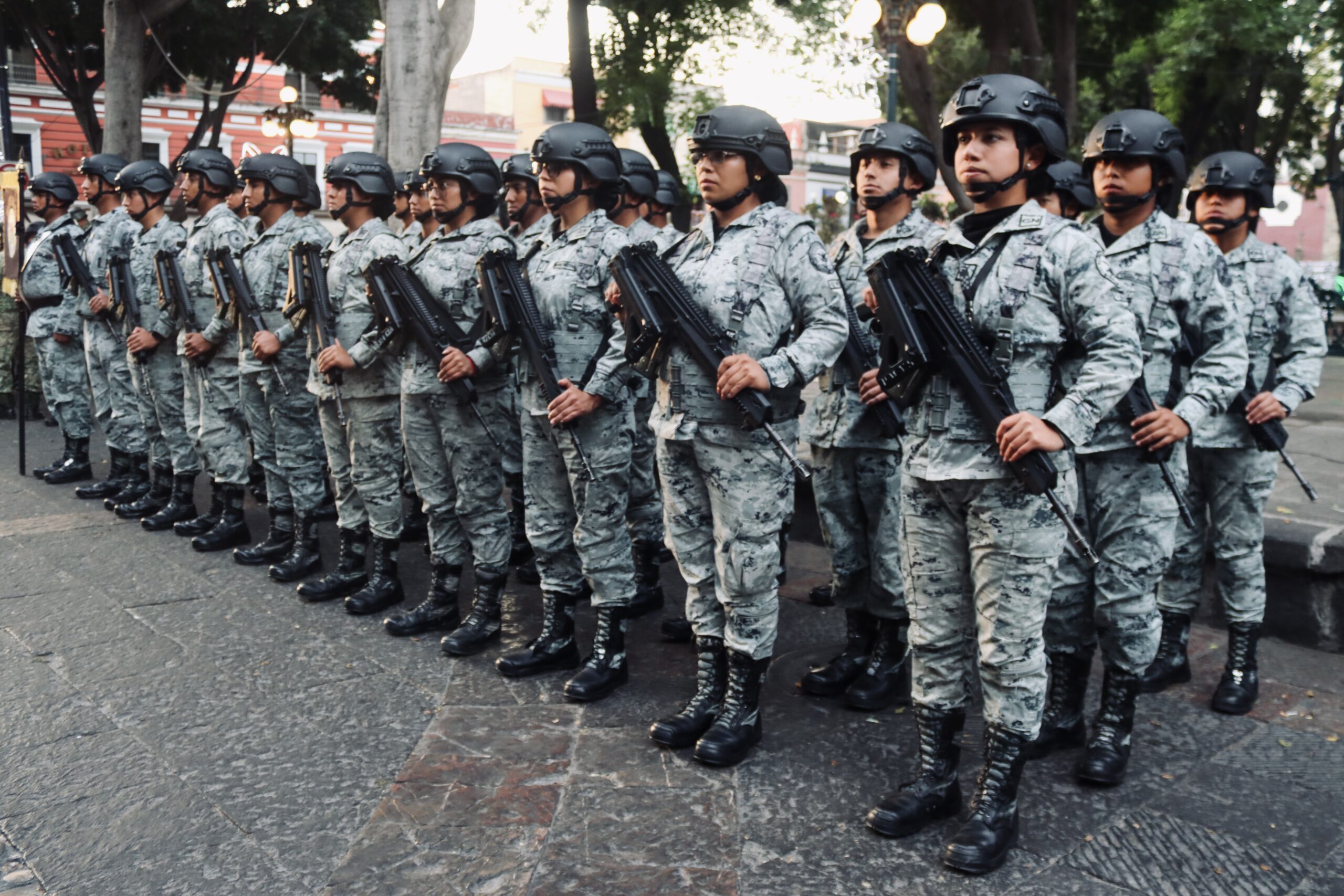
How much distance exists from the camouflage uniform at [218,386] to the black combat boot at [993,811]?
4987 mm

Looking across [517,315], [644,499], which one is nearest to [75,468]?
[644,499]

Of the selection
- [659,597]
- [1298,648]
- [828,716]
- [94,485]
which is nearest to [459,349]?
[659,597]

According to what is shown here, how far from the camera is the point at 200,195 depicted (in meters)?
7.00

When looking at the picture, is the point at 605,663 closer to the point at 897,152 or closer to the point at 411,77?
the point at 897,152

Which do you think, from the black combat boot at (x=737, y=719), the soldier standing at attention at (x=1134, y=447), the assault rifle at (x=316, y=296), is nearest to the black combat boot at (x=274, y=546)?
the assault rifle at (x=316, y=296)

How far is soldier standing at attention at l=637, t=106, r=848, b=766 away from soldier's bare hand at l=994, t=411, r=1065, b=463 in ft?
2.71

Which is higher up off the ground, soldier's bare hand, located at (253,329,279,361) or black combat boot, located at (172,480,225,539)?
soldier's bare hand, located at (253,329,279,361)

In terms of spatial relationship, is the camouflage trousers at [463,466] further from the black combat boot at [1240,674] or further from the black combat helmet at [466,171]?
the black combat boot at [1240,674]

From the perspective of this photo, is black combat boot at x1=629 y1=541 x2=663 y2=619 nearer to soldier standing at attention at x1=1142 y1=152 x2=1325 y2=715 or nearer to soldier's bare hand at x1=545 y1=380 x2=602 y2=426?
soldier's bare hand at x1=545 y1=380 x2=602 y2=426

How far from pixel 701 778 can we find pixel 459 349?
2203 millimetres

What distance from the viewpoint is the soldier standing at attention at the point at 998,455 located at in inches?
Result: 123

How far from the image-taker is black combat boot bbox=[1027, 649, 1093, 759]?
3.92 metres

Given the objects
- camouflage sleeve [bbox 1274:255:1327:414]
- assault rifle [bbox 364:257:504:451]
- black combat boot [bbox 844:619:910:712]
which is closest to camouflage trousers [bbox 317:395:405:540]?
assault rifle [bbox 364:257:504:451]

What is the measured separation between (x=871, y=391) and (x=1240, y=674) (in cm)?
178
